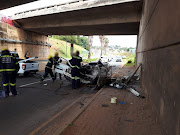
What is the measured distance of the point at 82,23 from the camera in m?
14.7

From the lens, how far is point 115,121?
137 inches

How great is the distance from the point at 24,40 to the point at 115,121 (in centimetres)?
1953

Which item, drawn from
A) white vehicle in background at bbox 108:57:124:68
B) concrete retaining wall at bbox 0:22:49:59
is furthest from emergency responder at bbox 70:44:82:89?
white vehicle in background at bbox 108:57:124:68

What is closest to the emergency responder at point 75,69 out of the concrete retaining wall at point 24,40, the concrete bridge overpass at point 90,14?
the concrete bridge overpass at point 90,14

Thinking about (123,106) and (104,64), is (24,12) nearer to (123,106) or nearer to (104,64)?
(104,64)

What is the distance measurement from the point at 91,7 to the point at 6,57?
8.40 metres

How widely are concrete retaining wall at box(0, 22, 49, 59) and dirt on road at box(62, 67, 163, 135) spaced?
15.9 meters

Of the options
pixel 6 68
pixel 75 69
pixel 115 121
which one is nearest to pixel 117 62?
pixel 75 69

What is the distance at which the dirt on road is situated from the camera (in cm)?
298

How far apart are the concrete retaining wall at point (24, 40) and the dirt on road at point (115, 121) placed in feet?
52.2

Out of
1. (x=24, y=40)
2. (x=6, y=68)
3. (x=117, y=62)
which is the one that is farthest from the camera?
(x=117, y=62)

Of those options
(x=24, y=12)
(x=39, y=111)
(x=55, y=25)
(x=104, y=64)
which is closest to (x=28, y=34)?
(x=24, y=12)

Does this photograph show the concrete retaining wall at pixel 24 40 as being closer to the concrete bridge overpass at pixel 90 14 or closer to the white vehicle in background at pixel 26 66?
the concrete bridge overpass at pixel 90 14

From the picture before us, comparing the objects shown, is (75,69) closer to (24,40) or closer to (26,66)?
(26,66)
